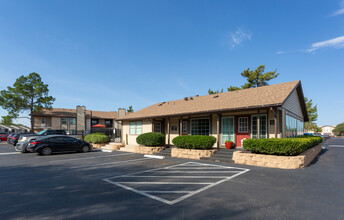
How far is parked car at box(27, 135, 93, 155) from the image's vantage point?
14148 mm

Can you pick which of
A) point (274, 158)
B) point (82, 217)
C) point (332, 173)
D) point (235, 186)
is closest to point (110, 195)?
point (82, 217)

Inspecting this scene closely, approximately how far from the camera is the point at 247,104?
12297 mm

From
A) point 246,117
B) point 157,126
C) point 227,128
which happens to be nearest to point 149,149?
point 157,126

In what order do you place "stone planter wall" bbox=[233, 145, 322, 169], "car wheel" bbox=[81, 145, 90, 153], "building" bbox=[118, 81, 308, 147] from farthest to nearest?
1. "car wheel" bbox=[81, 145, 90, 153]
2. "building" bbox=[118, 81, 308, 147]
3. "stone planter wall" bbox=[233, 145, 322, 169]

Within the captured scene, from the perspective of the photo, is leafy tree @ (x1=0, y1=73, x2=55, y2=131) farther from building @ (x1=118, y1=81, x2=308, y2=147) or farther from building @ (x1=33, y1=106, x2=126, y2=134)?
building @ (x1=118, y1=81, x2=308, y2=147)

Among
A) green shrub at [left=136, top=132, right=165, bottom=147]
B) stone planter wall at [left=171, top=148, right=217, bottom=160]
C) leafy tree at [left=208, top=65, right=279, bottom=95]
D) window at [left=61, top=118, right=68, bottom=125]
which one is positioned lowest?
stone planter wall at [left=171, top=148, right=217, bottom=160]

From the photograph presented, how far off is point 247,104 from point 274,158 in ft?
13.3

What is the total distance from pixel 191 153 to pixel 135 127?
9.43 m

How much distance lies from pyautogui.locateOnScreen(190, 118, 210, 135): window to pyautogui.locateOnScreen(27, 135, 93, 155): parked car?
29.7ft

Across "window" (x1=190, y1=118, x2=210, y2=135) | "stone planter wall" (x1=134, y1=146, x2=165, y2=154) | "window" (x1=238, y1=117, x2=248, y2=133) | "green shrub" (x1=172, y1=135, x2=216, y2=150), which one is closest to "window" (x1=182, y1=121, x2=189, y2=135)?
"window" (x1=190, y1=118, x2=210, y2=135)

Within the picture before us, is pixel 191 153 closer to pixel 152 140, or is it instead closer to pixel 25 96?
pixel 152 140

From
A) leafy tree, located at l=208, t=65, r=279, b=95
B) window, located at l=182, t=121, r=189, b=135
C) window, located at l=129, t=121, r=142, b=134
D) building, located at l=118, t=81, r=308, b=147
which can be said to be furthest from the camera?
leafy tree, located at l=208, t=65, r=279, b=95

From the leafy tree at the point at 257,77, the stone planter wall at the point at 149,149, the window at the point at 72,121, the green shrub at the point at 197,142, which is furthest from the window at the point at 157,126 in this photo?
the window at the point at 72,121

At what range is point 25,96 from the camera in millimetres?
35969
